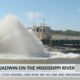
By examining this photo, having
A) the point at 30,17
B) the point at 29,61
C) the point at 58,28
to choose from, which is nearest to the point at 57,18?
the point at 58,28

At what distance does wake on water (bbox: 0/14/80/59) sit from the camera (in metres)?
1.88

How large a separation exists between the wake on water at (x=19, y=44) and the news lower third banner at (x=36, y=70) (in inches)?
2.8

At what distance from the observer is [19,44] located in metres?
1.90

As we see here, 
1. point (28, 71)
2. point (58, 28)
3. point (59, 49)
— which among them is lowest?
point (28, 71)

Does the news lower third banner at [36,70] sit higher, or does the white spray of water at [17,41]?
the white spray of water at [17,41]

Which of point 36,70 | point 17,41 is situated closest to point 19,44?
point 17,41

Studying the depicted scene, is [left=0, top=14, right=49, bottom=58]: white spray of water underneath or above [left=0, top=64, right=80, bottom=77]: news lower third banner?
above

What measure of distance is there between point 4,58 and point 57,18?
19.9 inches

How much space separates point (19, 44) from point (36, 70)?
0.78 ft

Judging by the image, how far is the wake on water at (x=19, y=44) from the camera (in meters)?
1.88

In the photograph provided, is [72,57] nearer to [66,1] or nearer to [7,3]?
[66,1]

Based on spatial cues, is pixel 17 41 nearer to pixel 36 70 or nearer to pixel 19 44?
pixel 19 44

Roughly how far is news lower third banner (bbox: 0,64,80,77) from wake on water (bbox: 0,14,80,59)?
0.23 ft

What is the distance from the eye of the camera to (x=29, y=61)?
1.87 metres
